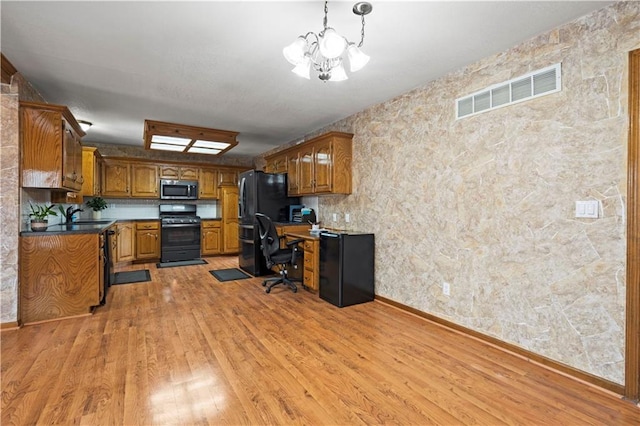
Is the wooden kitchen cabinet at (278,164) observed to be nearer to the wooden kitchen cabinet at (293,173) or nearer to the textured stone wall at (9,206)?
the wooden kitchen cabinet at (293,173)

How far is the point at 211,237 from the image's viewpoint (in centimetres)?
700

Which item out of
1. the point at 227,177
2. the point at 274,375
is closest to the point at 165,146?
the point at 227,177

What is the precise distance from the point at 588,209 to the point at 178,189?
685 centimetres

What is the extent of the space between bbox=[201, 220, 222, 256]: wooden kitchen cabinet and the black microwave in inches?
27.0

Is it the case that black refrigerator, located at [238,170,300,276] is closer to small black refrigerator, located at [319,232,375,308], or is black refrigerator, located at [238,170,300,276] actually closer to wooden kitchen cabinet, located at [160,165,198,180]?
small black refrigerator, located at [319,232,375,308]

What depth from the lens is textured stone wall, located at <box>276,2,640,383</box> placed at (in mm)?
1968

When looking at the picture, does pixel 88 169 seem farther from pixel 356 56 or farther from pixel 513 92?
pixel 513 92

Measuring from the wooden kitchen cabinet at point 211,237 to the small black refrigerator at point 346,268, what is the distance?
12.9 feet

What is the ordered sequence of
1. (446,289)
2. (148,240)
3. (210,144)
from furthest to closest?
1. (148,240)
2. (210,144)
3. (446,289)

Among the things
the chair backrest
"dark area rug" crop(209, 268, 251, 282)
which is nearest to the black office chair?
the chair backrest

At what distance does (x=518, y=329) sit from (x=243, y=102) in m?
3.70

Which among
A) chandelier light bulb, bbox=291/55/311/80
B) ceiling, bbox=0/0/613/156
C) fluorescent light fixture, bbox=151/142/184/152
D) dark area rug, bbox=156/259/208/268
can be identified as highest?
ceiling, bbox=0/0/613/156

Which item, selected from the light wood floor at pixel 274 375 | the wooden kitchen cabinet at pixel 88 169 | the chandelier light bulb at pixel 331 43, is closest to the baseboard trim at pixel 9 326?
the light wood floor at pixel 274 375

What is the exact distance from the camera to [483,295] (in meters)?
2.70
